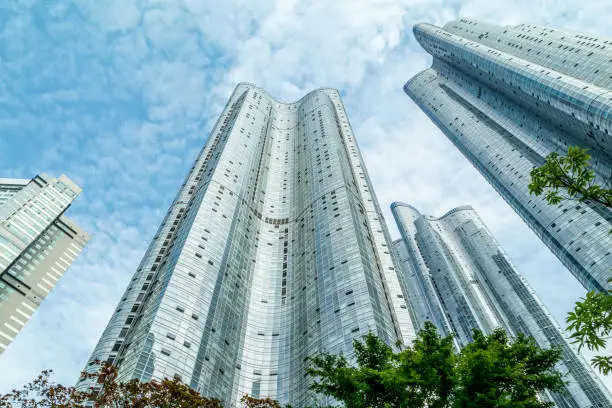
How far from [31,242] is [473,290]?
11253 cm

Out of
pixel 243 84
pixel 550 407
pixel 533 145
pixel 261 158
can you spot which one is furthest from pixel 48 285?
pixel 533 145

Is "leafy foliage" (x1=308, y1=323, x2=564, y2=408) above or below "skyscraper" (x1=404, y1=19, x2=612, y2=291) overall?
below

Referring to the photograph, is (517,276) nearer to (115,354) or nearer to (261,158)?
(261,158)

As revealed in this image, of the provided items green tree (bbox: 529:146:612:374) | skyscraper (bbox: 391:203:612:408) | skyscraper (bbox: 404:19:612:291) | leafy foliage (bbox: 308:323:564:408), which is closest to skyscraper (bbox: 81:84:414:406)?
skyscraper (bbox: 391:203:612:408)

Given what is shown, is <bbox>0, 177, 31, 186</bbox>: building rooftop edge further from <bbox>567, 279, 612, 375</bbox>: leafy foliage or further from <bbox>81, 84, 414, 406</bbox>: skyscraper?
<bbox>567, 279, 612, 375</bbox>: leafy foliage

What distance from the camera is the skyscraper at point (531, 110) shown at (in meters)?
74.6

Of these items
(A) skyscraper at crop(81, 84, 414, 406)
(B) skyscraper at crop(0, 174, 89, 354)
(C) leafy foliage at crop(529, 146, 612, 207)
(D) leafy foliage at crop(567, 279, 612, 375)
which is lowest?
(D) leafy foliage at crop(567, 279, 612, 375)

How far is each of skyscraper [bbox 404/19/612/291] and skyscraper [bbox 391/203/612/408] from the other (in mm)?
26130

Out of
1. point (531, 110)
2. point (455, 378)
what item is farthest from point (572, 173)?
point (531, 110)

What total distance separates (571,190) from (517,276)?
119938mm

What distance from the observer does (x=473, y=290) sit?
123000 millimetres

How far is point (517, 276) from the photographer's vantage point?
4616 inches

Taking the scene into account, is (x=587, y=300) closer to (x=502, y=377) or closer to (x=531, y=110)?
(x=502, y=377)

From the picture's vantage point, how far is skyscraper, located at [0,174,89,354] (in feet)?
286
